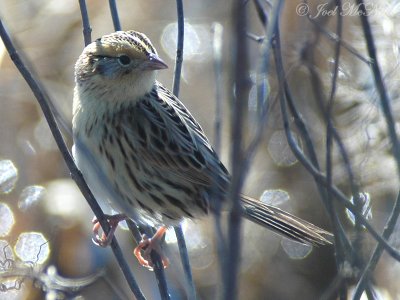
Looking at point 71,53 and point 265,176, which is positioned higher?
point 71,53

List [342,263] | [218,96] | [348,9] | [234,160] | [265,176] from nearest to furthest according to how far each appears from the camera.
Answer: [234,160], [342,263], [218,96], [348,9], [265,176]

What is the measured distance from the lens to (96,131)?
411 cm

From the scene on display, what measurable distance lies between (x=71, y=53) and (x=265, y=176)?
183cm

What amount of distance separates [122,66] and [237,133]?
2191mm

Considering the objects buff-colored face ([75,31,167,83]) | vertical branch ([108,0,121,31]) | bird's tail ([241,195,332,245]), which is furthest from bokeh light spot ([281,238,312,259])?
vertical branch ([108,0,121,31])

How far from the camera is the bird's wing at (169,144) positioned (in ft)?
13.9

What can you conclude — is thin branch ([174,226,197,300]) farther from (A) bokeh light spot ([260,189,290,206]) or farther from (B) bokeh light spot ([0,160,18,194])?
(B) bokeh light spot ([0,160,18,194])

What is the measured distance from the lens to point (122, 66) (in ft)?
13.6

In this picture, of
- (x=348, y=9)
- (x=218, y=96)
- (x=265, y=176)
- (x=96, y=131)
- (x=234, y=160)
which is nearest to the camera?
(x=234, y=160)

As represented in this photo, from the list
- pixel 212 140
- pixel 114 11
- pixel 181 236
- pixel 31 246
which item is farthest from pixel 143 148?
pixel 212 140

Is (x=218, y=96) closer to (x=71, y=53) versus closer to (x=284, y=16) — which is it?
(x=284, y=16)

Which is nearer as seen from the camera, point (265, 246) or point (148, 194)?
point (148, 194)

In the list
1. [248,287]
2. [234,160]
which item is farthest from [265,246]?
[234,160]

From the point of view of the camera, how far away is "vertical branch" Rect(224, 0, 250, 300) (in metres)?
1.98
